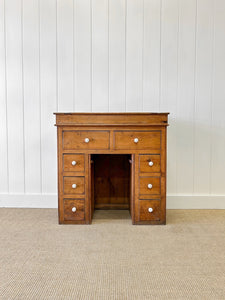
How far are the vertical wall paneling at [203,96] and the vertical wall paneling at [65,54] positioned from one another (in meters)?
1.22

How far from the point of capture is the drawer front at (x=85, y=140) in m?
2.13

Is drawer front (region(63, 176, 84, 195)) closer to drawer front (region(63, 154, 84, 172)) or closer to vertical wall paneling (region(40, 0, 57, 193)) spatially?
drawer front (region(63, 154, 84, 172))

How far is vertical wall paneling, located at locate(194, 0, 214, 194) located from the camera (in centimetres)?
262

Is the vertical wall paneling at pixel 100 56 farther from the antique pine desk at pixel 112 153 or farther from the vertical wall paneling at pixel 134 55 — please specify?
the antique pine desk at pixel 112 153

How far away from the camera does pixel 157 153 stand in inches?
84.3

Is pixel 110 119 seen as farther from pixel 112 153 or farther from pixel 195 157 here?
pixel 195 157

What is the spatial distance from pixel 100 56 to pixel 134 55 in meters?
0.33

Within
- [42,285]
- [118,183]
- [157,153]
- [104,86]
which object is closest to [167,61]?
[104,86]

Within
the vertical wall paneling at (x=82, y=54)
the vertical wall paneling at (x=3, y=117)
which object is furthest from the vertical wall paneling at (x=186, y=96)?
the vertical wall paneling at (x=3, y=117)

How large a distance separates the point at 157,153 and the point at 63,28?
154 cm

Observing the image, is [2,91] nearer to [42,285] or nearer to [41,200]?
[41,200]

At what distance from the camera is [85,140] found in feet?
6.97

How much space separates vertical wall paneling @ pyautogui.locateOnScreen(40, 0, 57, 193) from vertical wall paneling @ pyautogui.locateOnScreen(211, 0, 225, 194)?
1.55 metres

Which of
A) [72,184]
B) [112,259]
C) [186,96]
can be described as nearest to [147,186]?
[72,184]
